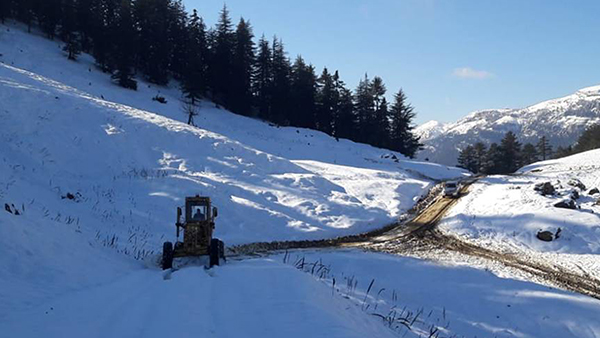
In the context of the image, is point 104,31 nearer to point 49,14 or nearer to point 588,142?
point 49,14

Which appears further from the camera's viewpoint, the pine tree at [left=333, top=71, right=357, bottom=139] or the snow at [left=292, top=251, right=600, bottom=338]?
the pine tree at [left=333, top=71, right=357, bottom=139]

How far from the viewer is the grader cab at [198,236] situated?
12.5 m

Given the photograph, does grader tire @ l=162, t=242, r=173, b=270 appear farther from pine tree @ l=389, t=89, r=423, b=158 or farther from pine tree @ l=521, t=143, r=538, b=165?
pine tree @ l=521, t=143, r=538, b=165

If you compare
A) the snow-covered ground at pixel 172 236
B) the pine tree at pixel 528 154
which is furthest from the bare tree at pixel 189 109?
the pine tree at pixel 528 154

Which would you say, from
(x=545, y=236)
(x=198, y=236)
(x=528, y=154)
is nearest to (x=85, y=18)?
(x=198, y=236)

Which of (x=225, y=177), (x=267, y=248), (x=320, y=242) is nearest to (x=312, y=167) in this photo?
(x=225, y=177)

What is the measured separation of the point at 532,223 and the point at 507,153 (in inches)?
2090

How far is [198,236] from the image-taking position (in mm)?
13281

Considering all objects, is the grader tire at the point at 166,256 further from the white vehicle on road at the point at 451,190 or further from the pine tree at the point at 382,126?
the pine tree at the point at 382,126

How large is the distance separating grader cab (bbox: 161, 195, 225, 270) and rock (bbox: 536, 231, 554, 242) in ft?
50.4

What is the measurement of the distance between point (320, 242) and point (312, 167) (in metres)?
16.5

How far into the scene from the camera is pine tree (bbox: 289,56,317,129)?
2569 inches

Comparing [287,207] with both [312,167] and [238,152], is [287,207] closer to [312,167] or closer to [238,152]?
[238,152]

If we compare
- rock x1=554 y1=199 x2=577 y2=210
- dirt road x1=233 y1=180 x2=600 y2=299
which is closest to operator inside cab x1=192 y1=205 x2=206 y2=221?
dirt road x1=233 y1=180 x2=600 y2=299
